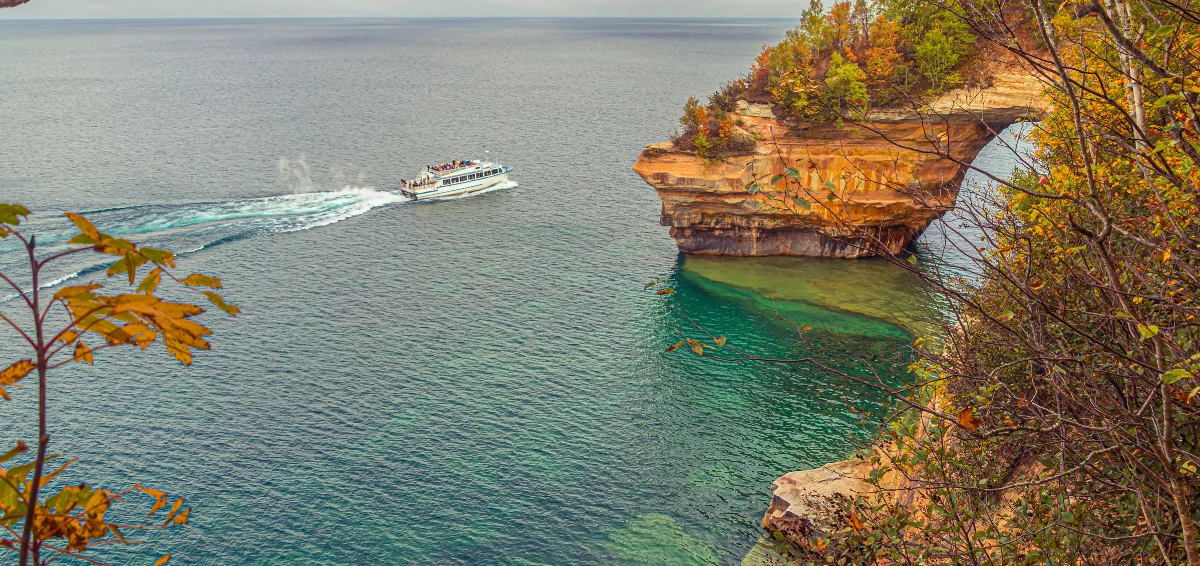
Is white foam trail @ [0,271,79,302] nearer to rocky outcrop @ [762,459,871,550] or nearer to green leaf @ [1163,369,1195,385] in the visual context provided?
rocky outcrop @ [762,459,871,550]

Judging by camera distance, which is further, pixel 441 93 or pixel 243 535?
pixel 441 93

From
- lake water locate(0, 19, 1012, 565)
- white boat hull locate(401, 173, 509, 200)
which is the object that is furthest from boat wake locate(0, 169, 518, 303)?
white boat hull locate(401, 173, 509, 200)

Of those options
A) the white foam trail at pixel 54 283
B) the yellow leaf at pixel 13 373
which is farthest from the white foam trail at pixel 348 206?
the yellow leaf at pixel 13 373

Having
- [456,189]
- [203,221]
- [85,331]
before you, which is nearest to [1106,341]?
[85,331]

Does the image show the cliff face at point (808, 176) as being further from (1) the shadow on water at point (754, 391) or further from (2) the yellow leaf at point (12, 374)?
(2) the yellow leaf at point (12, 374)

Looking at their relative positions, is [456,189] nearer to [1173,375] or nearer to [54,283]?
[54,283]

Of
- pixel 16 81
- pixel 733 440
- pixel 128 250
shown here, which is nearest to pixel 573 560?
pixel 733 440

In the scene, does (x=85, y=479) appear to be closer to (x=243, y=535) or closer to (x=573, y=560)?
(x=243, y=535)
